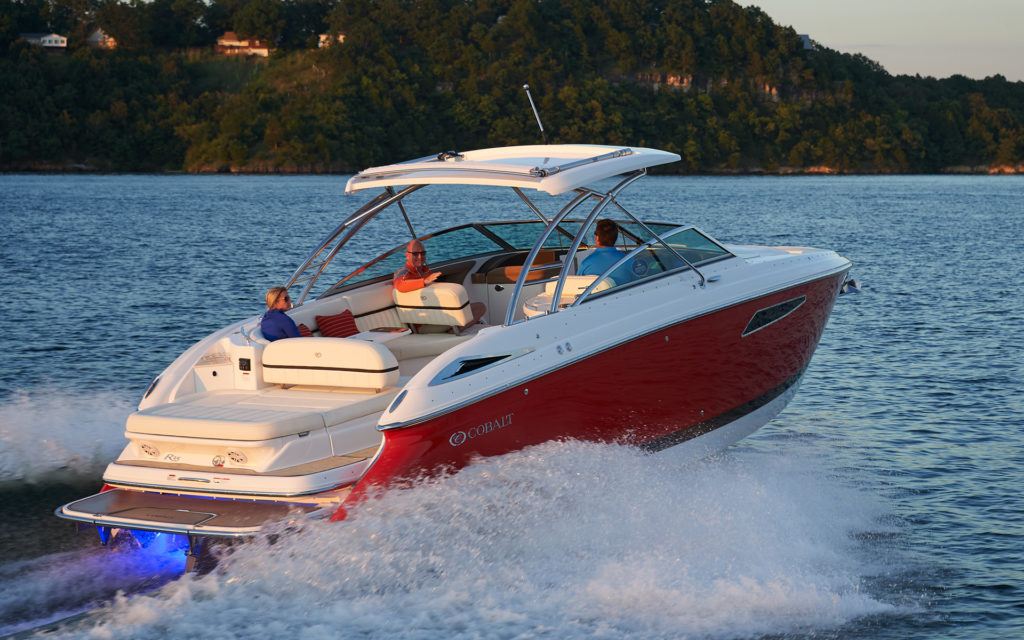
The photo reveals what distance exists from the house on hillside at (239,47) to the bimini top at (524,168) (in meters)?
159

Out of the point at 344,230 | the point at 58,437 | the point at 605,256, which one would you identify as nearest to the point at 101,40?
the point at 58,437

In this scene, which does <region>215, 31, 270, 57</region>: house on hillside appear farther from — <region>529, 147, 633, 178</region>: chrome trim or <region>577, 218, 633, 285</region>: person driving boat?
<region>529, 147, 633, 178</region>: chrome trim

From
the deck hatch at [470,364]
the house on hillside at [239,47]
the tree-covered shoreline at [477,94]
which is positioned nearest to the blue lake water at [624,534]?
the deck hatch at [470,364]

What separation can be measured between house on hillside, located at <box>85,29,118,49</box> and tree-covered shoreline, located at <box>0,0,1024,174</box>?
2.21 metres

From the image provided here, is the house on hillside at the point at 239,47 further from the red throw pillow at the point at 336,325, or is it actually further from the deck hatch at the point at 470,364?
the deck hatch at the point at 470,364

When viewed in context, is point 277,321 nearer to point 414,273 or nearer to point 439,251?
point 414,273

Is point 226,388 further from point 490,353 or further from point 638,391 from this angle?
point 638,391

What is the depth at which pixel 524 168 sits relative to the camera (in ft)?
21.3

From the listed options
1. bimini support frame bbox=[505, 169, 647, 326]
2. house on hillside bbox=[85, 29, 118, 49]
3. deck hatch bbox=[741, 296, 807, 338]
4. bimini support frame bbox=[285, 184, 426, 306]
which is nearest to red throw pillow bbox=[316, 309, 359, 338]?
bimini support frame bbox=[285, 184, 426, 306]

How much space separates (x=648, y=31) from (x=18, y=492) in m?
160

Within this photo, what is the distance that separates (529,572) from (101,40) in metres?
165

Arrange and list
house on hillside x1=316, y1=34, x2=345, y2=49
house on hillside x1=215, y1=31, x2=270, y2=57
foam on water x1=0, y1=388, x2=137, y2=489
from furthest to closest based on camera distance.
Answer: house on hillside x1=215, y1=31, x2=270, y2=57 < house on hillside x1=316, y1=34, x2=345, y2=49 < foam on water x1=0, y1=388, x2=137, y2=489

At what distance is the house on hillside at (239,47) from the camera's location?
6270 inches

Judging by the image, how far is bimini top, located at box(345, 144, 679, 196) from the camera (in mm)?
6414
